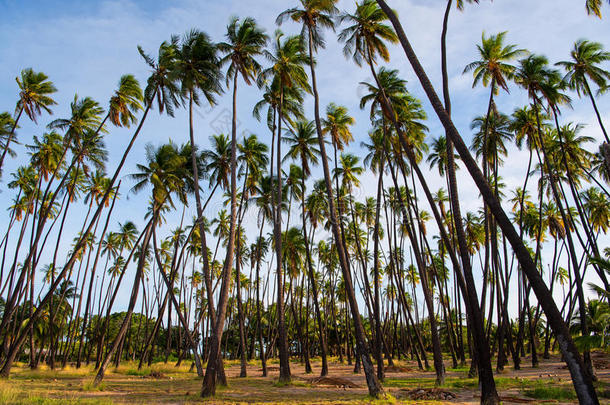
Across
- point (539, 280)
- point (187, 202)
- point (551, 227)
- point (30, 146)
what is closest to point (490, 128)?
point (551, 227)

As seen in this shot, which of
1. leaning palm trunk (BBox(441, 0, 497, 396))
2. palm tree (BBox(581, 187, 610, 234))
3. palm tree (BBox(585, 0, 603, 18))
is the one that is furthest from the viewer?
palm tree (BBox(581, 187, 610, 234))

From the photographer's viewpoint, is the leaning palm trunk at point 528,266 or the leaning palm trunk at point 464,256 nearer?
the leaning palm trunk at point 528,266

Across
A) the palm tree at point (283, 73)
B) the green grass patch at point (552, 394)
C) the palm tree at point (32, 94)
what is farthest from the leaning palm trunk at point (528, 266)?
the palm tree at point (32, 94)

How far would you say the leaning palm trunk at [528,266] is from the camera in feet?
25.2

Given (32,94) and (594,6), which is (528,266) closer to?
(594,6)

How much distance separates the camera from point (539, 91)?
21.9 m

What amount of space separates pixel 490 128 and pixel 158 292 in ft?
149

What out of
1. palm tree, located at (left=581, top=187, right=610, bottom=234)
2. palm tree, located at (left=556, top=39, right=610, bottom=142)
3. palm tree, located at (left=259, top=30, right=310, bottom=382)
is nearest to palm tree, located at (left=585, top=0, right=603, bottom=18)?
palm tree, located at (left=556, top=39, right=610, bottom=142)

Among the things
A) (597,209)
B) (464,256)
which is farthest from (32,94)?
(597,209)

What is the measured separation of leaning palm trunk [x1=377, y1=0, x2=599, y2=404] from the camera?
7.68 metres

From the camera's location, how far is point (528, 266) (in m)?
8.66

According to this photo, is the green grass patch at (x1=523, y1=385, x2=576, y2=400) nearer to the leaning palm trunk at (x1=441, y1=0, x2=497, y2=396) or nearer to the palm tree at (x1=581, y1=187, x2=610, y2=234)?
the leaning palm trunk at (x1=441, y1=0, x2=497, y2=396)

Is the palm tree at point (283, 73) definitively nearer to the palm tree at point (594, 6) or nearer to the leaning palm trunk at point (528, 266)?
the leaning palm trunk at point (528, 266)

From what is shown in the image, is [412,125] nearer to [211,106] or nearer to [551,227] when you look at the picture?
[211,106]
